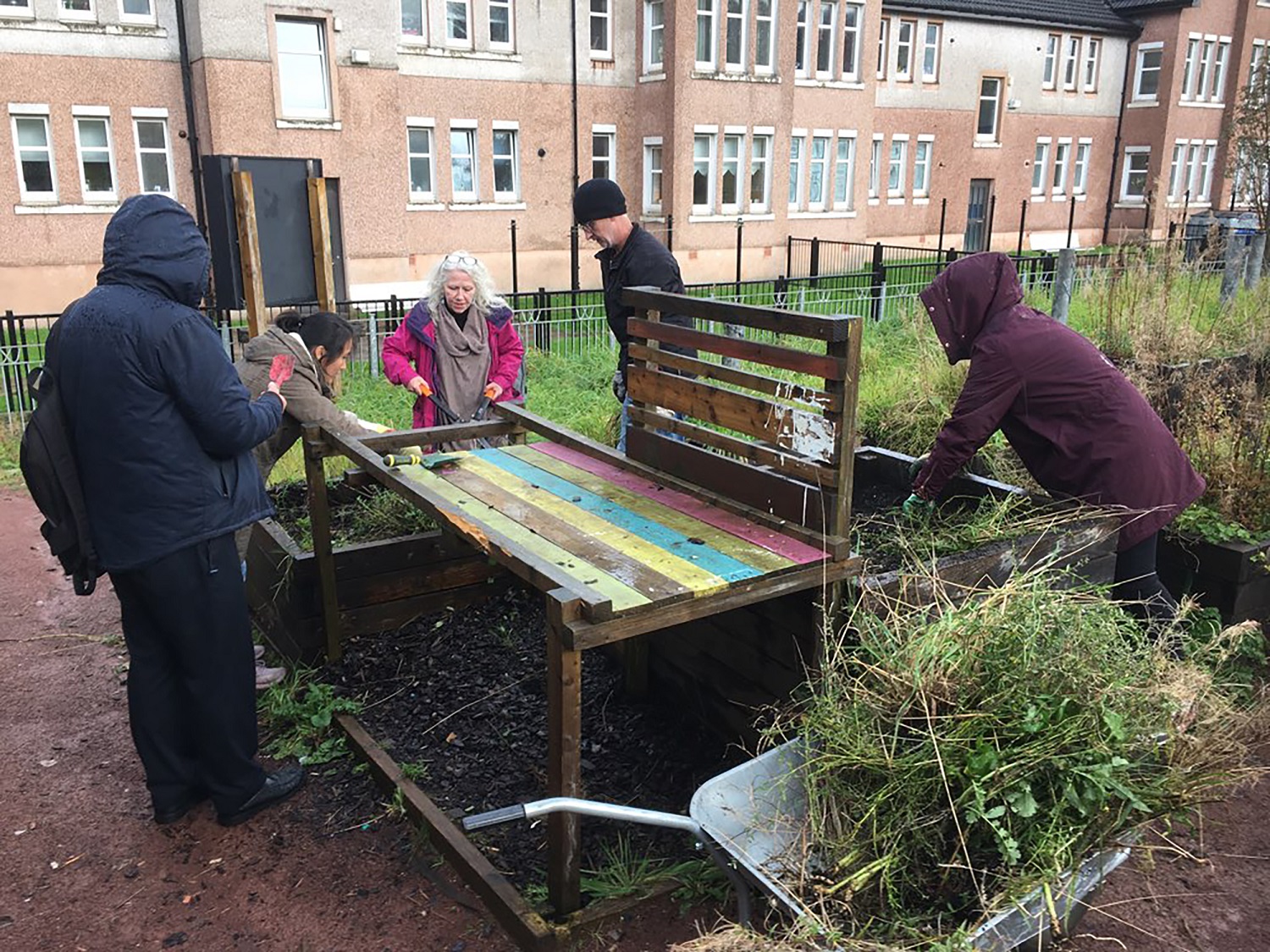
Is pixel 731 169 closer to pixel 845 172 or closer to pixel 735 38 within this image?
pixel 735 38

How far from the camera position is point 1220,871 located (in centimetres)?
325

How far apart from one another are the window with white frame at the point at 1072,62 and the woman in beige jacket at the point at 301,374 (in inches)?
1295

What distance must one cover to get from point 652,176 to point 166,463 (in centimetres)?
2243

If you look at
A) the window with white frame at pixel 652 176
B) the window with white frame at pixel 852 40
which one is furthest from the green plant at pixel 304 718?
the window with white frame at pixel 852 40

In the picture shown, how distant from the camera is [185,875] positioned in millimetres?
3271

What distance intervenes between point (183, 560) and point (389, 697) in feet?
4.49

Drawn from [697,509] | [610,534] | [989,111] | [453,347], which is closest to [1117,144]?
[989,111]

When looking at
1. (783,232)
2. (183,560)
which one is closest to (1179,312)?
(183,560)

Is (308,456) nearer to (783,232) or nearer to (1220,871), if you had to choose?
(1220,871)

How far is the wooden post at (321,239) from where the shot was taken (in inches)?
217

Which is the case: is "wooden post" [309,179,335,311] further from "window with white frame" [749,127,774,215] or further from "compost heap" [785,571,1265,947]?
"window with white frame" [749,127,774,215]

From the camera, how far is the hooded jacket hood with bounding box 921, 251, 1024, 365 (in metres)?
3.80

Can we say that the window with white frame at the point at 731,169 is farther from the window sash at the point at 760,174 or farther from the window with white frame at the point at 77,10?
the window with white frame at the point at 77,10

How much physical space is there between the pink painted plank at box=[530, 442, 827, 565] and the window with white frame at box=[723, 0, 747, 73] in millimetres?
21736
